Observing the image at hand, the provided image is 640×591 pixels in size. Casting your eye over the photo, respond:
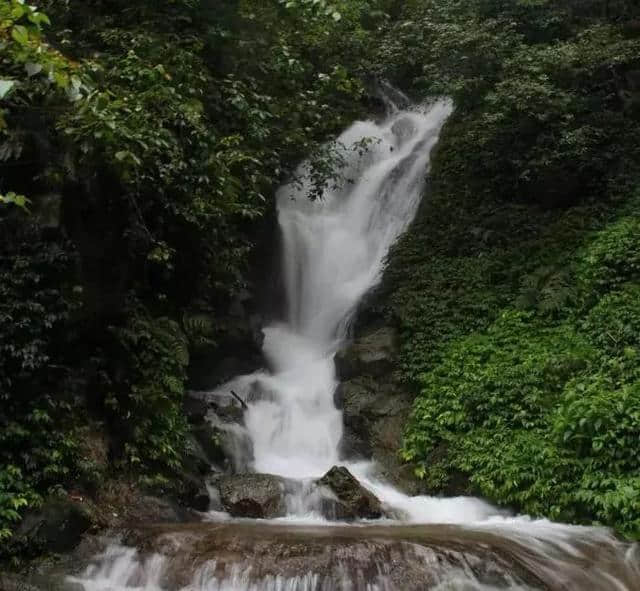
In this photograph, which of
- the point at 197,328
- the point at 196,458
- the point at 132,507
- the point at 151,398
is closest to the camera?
the point at 132,507

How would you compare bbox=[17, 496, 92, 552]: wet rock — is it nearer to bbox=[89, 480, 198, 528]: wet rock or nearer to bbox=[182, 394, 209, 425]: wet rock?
bbox=[89, 480, 198, 528]: wet rock

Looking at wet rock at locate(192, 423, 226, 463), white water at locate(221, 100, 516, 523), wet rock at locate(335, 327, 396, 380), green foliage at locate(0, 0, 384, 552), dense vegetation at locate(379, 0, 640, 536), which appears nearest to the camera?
green foliage at locate(0, 0, 384, 552)

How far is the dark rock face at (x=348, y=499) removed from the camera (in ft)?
24.4

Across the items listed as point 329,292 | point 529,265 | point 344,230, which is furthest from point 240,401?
point 344,230

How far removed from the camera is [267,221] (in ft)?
44.0

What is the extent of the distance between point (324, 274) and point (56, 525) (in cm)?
911

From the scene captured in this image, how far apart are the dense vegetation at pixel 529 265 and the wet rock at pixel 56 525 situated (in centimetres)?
461

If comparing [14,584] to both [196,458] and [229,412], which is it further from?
[229,412]

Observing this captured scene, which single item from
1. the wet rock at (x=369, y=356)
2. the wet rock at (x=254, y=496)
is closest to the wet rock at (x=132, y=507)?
the wet rock at (x=254, y=496)

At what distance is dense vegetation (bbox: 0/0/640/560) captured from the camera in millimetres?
6562

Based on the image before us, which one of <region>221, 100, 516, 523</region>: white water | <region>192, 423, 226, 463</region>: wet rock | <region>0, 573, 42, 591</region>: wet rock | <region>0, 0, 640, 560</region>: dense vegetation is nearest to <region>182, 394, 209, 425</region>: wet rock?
<region>192, 423, 226, 463</region>: wet rock

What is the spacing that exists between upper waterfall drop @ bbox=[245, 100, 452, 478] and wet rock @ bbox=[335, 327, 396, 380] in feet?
1.37

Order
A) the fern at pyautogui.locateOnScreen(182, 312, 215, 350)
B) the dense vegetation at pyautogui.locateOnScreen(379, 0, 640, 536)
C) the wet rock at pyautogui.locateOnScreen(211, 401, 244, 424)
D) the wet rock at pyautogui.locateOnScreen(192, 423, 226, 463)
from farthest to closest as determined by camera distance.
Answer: the wet rock at pyautogui.locateOnScreen(211, 401, 244, 424)
the fern at pyautogui.locateOnScreen(182, 312, 215, 350)
the wet rock at pyautogui.locateOnScreen(192, 423, 226, 463)
the dense vegetation at pyautogui.locateOnScreen(379, 0, 640, 536)

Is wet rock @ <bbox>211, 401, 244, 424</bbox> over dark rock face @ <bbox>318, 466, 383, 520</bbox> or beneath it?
over
